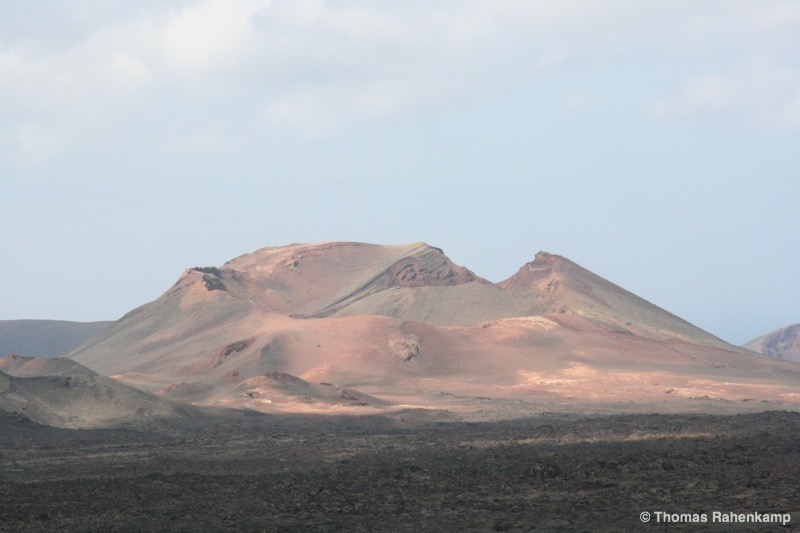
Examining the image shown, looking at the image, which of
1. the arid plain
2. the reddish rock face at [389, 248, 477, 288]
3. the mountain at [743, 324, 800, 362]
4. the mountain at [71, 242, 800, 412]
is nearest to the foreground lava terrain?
the arid plain

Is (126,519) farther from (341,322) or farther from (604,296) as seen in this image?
(604,296)

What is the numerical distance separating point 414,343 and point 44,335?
84943 millimetres

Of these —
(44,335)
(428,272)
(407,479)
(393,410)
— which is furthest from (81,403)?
(44,335)

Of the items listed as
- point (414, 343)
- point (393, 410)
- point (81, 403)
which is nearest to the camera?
point (81, 403)

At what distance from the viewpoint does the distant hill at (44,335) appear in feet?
473

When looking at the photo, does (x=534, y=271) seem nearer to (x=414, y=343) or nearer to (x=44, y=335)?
(x=414, y=343)

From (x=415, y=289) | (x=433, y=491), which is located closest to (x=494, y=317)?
(x=415, y=289)

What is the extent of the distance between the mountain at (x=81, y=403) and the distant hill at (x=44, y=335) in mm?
90954

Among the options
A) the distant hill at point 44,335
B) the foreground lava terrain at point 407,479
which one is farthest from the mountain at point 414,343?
the distant hill at point 44,335

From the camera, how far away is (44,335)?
490 ft

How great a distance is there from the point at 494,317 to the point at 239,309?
27624 millimetres

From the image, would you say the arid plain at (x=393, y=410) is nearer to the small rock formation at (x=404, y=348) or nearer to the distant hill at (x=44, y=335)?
the small rock formation at (x=404, y=348)

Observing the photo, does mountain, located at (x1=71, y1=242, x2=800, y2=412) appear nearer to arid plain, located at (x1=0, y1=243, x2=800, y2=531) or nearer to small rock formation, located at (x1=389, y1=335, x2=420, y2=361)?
small rock formation, located at (x1=389, y1=335, x2=420, y2=361)

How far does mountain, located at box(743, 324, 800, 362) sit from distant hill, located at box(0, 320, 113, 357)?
107171mm
